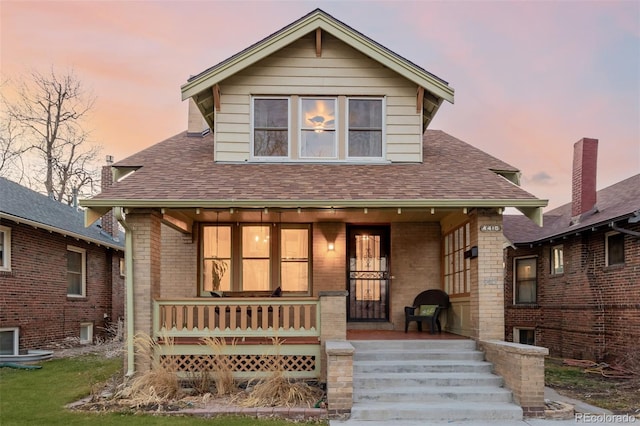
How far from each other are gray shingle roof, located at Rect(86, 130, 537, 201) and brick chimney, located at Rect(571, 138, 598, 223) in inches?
202

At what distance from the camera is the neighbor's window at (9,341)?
12.6 meters

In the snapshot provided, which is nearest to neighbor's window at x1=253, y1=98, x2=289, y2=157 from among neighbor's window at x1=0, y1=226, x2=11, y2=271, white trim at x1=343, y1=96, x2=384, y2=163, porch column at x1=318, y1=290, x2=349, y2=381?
white trim at x1=343, y1=96, x2=384, y2=163

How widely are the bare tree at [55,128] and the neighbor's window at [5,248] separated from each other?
14.5 m

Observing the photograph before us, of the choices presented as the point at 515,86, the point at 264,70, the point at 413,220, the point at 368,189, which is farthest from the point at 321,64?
the point at 515,86

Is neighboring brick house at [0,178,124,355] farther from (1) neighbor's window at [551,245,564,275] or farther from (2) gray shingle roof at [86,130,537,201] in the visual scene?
(1) neighbor's window at [551,245,564,275]

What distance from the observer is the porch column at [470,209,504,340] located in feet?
28.3

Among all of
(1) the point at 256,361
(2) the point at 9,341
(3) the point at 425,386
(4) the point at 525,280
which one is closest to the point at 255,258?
(1) the point at 256,361

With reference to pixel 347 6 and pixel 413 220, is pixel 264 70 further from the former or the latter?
pixel 347 6

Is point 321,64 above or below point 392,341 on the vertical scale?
above

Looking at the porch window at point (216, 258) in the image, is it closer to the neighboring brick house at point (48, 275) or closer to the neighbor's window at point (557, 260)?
the neighboring brick house at point (48, 275)

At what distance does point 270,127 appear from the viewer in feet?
34.4

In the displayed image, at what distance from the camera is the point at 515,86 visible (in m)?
16.9

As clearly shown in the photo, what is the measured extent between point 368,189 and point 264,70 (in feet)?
11.5

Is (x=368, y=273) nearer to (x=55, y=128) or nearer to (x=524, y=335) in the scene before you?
(x=524, y=335)
